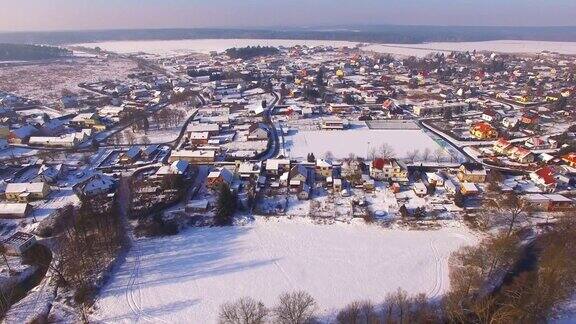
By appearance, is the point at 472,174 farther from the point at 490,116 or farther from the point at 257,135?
the point at 490,116

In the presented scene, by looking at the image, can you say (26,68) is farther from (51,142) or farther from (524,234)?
(524,234)

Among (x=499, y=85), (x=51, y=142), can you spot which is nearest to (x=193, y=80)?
(x=51, y=142)

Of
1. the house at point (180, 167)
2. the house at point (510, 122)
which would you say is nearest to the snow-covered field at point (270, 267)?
the house at point (180, 167)

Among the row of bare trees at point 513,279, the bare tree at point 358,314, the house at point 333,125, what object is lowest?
the bare tree at point 358,314

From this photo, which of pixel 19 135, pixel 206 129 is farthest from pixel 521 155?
pixel 19 135

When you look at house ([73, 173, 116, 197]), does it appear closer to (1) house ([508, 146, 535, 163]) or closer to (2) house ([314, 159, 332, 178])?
(2) house ([314, 159, 332, 178])

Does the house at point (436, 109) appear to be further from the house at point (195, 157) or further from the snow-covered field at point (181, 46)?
the snow-covered field at point (181, 46)
